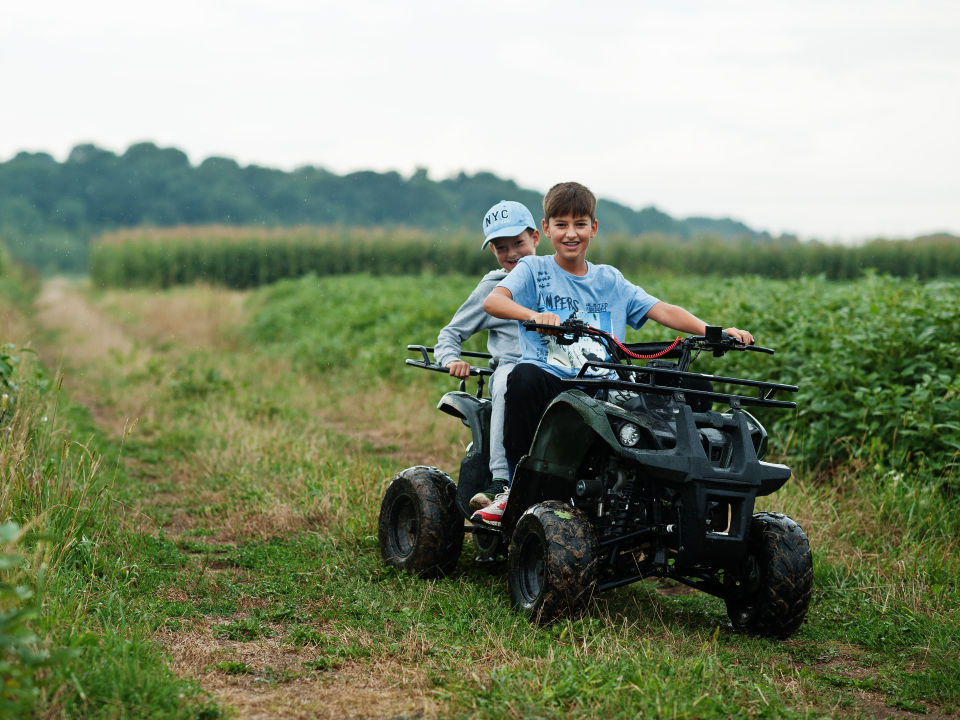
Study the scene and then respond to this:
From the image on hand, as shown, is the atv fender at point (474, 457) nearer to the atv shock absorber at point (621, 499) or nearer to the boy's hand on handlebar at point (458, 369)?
the boy's hand on handlebar at point (458, 369)

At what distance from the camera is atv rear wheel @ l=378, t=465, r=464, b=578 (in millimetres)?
5066

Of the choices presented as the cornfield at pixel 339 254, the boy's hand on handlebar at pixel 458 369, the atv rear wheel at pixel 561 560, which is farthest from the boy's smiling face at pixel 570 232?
the cornfield at pixel 339 254

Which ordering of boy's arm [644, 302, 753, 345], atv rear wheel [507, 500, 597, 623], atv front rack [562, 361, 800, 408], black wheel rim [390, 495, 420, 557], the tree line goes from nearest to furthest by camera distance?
atv front rack [562, 361, 800, 408] → atv rear wheel [507, 500, 597, 623] → boy's arm [644, 302, 753, 345] → black wheel rim [390, 495, 420, 557] → the tree line

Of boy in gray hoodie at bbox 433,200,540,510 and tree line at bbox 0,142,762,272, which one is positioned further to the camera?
tree line at bbox 0,142,762,272

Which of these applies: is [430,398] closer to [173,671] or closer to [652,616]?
[652,616]

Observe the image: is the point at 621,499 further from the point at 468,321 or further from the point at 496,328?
the point at 468,321

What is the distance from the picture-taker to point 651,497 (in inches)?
162

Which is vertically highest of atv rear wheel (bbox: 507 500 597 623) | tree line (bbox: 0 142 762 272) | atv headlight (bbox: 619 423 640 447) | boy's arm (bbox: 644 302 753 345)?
tree line (bbox: 0 142 762 272)

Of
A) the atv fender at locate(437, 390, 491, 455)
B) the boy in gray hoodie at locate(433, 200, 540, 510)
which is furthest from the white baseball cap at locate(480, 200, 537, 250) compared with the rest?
the atv fender at locate(437, 390, 491, 455)

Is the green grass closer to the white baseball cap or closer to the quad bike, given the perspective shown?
the quad bike

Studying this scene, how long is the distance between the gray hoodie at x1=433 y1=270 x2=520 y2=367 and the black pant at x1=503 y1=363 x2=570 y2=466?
1.60 feet

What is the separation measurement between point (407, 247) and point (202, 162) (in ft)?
54.4

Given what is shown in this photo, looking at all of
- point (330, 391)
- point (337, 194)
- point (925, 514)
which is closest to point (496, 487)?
point (925, 514)

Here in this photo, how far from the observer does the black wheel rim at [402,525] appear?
17.4 feet
